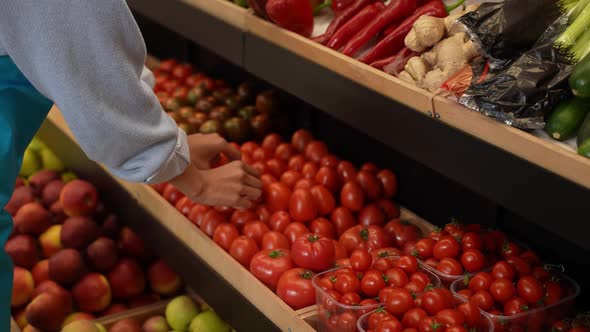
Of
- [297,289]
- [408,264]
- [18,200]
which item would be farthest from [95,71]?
[18,200]

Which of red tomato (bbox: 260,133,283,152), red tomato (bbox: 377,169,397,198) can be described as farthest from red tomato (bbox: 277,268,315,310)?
red tomato (bbox: 260,133,283,152)

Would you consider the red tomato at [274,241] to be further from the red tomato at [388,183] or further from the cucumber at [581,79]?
the cucumber at [581,79]

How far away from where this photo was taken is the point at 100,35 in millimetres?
1810

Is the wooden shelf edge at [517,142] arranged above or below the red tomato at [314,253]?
above

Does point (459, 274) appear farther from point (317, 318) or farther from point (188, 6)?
point (188, 6)

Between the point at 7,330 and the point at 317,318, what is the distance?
0.86 meters

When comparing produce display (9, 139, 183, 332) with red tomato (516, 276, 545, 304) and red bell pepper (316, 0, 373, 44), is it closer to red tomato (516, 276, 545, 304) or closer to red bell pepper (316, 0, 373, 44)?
red bell pepper (316, 0, 373, 44)

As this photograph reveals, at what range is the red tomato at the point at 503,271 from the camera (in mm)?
2209

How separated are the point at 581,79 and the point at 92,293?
2186 mm

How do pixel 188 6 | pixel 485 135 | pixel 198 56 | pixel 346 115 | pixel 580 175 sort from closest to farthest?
pixel 580 175, pixel 485 135, pixel 346 115, pixel 188 6, pixel 198 56

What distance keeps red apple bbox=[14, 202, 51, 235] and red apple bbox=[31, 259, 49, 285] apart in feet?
0.70

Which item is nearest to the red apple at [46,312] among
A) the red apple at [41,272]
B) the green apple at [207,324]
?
the red apple at [41,272]

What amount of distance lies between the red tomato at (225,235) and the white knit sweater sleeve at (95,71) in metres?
0.69

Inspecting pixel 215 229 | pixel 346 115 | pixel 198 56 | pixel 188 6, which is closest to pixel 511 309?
pixel 346 115
